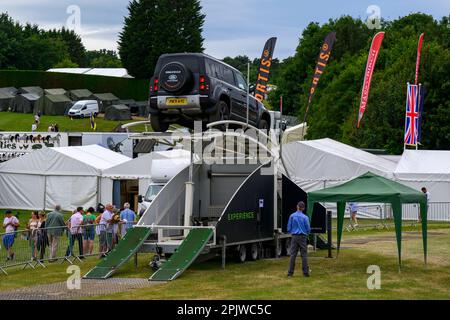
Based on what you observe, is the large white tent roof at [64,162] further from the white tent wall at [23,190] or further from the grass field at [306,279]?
the grass field at [306,279]

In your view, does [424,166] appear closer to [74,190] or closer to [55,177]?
[74,190]

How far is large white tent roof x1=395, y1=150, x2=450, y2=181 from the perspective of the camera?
40.7 metres

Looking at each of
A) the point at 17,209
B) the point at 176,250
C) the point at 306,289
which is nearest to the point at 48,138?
the point at 17,209

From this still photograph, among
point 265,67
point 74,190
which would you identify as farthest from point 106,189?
point 265,67

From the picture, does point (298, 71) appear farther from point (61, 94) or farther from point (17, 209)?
point (17, 209)

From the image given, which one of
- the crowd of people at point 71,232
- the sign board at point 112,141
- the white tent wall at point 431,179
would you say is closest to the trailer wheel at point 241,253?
the crowd of people at point 71,232

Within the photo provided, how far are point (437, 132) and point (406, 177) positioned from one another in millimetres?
17344

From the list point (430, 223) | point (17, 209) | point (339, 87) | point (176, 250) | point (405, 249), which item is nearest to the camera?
point (176, 250)

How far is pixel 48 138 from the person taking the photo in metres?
54.2

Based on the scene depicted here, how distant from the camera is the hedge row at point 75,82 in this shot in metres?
102

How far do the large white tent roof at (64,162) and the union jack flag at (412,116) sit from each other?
47.3 ft

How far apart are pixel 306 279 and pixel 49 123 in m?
68.7

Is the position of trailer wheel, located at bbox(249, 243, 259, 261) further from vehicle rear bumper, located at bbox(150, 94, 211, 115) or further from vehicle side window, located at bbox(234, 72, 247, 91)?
vehicle side window, located at bbox(234, 72, 247, 91)

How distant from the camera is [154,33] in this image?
105688 mm
